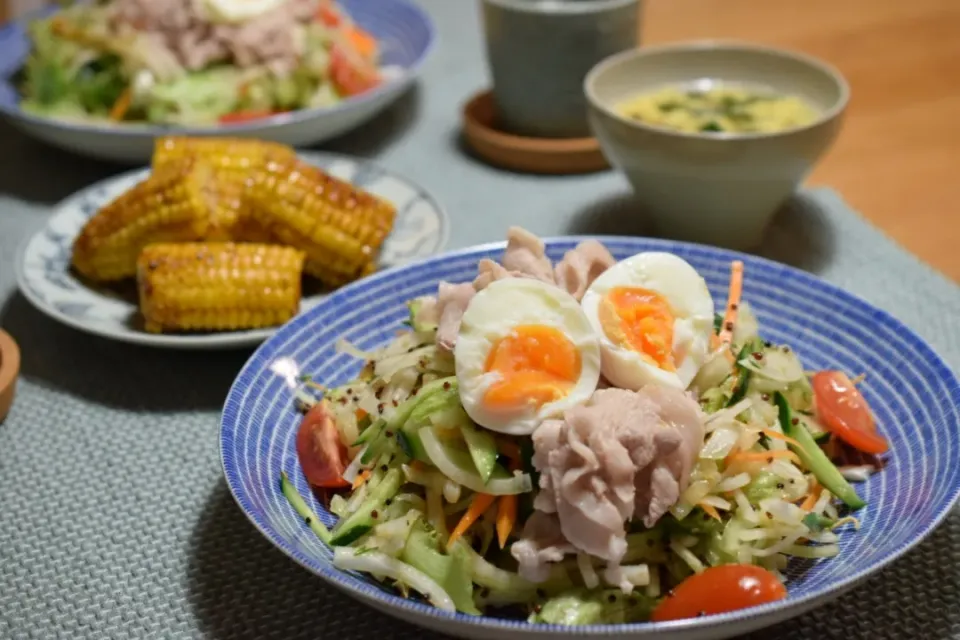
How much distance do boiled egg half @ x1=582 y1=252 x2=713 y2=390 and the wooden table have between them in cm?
117

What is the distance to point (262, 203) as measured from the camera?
2355 millimetres

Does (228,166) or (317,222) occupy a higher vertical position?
(228,166)

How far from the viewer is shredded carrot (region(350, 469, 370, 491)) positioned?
1.61m

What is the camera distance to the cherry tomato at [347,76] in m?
3.25

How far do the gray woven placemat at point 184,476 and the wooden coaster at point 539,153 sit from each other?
6 cm

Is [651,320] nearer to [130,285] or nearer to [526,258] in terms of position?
[526,258]

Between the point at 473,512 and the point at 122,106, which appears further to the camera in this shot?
the point at 122,106

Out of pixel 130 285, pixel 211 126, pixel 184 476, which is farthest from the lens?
pixel 211 126

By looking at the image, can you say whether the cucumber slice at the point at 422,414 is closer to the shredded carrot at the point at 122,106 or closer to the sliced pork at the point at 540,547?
the sliced pork at the point at 540,547

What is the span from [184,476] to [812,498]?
1156mm

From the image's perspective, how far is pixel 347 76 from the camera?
3.25 m

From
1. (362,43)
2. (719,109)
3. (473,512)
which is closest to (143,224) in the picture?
(473,512)

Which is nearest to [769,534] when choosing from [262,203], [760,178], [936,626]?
[936,626]

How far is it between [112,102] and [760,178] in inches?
84.3
